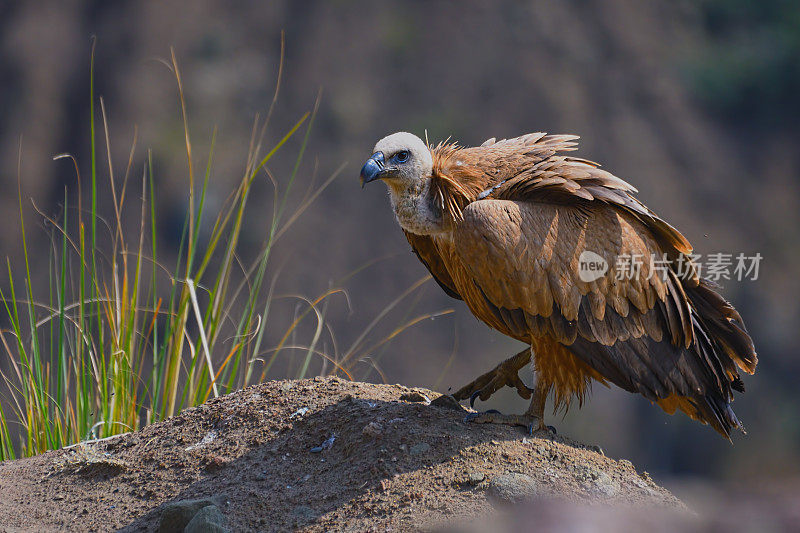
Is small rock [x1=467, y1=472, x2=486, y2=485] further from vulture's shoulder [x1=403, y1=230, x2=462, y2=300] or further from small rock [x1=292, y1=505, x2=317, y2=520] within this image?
vulture's shoulder [x1=403, y1=230, x2=462, y2=300]

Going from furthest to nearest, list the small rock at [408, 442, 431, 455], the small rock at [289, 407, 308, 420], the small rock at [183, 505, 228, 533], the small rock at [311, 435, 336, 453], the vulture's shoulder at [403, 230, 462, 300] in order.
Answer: the vulture's shoulder at [403, 230, 462, 300] → the small rock at [289, 407, 308, 420] → the small rock at [311, 435, 336, 453] → the small rock at [408, 442, 431, 455] → the small rock at [183, 505, 228, 533]

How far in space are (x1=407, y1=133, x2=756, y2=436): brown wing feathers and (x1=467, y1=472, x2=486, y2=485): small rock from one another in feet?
2.39

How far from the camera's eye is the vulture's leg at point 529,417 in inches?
142

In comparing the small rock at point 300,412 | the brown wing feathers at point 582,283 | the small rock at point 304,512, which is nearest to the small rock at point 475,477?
the small rock at point 304,512

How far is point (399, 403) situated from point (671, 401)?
128 centimetres

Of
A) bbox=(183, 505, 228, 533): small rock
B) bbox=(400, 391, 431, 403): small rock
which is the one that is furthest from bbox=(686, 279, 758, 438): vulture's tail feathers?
bbox=(183, 505, 228, 533): small rock

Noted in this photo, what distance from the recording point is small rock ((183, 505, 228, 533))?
289 cm

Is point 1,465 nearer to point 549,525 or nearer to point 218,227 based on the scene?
point 218,227

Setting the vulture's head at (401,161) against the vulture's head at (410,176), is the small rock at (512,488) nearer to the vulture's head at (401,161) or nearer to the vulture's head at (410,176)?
the vulture's head at (410,176)

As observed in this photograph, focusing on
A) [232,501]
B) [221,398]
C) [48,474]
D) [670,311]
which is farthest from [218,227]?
[670,311]

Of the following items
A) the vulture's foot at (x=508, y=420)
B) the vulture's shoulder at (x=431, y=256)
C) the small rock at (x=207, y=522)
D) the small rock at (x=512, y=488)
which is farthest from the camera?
the vulture's shoulder at (x=431, y=256)

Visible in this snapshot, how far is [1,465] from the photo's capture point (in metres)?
3.78

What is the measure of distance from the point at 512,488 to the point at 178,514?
4.01 feet

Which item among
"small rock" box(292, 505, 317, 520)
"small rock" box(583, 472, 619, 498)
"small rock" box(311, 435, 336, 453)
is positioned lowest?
"small rock" box(292, 505, 317, 520)
